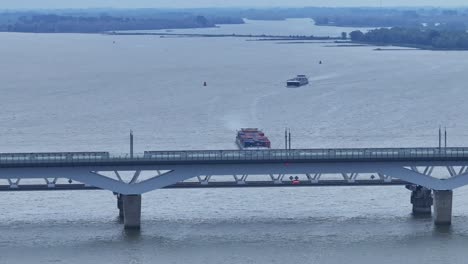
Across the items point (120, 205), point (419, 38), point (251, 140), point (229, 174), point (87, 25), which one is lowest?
point (120, 205)

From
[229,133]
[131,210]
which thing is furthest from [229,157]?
[229,133]

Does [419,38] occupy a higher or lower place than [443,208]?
higher

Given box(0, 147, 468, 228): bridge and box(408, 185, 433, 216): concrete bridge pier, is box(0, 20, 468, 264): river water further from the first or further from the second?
box(0, 147, 468, 228): bridge

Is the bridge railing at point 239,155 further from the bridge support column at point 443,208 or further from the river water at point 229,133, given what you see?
the river water at point 229,133

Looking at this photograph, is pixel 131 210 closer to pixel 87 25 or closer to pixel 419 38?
pixel 419 38

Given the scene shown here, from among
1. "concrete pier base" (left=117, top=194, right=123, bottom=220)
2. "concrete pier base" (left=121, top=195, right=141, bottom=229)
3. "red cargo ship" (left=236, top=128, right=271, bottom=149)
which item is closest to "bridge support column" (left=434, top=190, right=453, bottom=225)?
"concrete pier base" (left=121, top=195, right=141, bottom=229)

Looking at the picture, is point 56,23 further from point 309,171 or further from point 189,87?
point 309,171
